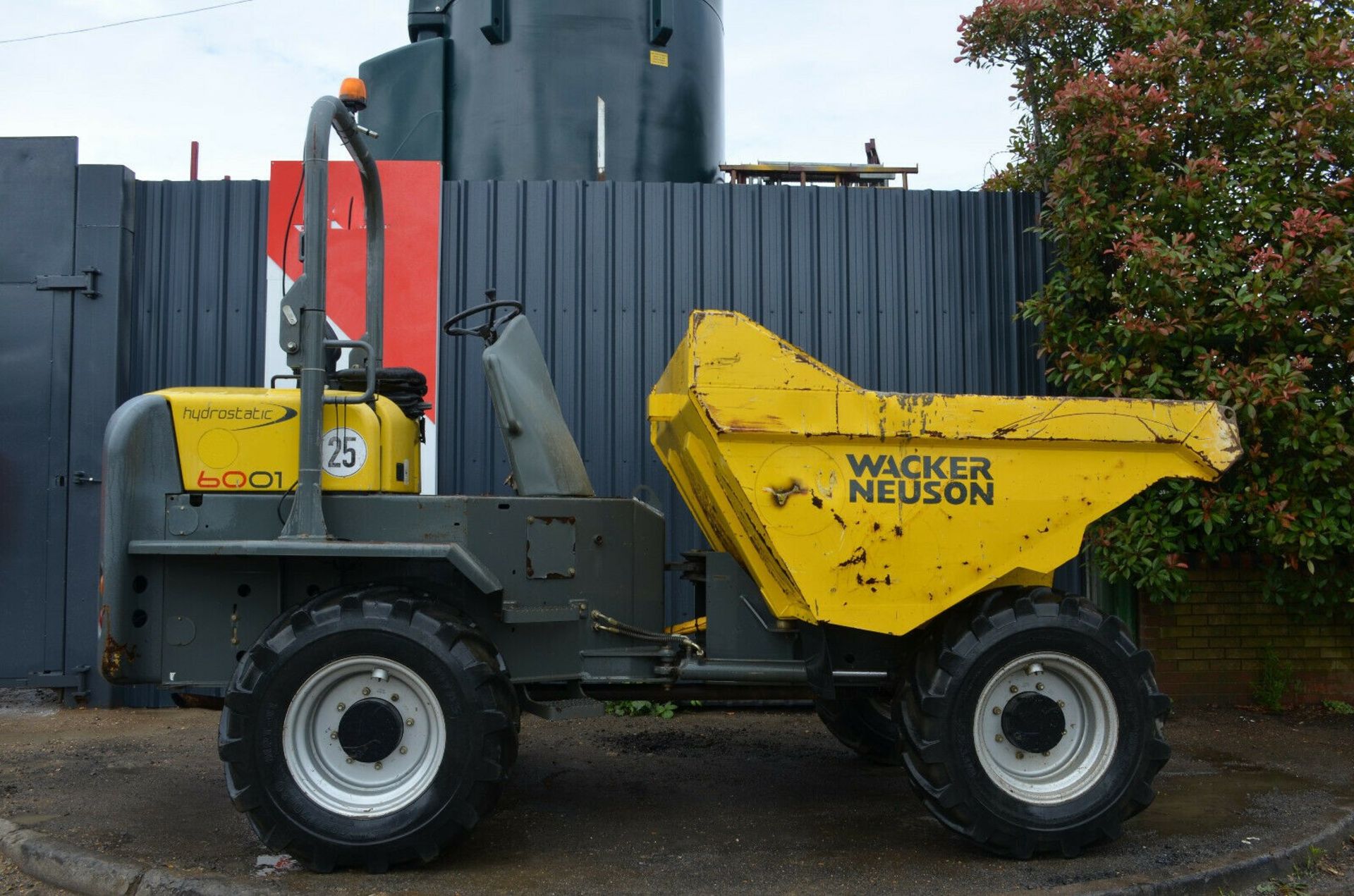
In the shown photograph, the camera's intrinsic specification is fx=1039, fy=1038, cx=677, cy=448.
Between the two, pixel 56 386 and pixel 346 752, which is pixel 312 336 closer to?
pixel 346 752

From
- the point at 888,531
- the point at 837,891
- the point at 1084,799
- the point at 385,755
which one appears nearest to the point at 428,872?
the point at 385,755

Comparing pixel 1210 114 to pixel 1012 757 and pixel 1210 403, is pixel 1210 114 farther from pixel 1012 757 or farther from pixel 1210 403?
pixel 1012 757

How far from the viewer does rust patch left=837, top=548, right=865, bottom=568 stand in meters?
4.16

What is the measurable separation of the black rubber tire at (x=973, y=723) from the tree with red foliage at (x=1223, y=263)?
2551 mm

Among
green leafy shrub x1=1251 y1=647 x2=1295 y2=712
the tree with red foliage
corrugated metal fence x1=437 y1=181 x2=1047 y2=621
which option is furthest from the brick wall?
corrugated metal fence x1=437 y1=181 x2=1047 y2=621

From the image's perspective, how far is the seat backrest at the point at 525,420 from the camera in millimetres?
4617

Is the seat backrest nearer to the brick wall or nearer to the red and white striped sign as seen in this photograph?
the red and white striped sign

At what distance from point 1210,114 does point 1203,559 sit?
9.82 feet

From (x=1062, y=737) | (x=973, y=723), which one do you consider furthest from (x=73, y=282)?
(x=1062, y=737)

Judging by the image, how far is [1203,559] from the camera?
722cm

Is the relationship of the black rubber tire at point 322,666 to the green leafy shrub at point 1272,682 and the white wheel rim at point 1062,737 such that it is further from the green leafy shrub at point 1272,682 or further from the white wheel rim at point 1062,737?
the green leafy shrub at point 1272,682

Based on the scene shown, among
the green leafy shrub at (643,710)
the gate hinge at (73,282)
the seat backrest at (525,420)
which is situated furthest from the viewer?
the gate hinge at (73,282)

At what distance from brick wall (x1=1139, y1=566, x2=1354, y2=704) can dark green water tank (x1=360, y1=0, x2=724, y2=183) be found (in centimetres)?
524

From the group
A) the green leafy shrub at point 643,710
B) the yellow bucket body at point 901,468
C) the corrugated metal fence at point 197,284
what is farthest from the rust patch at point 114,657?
the corrugated metal fence at point 197,284
